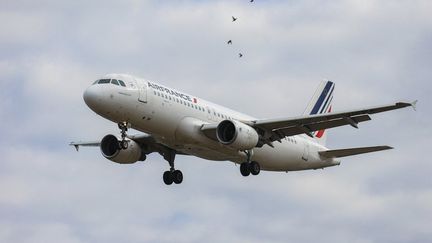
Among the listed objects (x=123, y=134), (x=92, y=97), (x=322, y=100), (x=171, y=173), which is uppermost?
(x=322, y=100)

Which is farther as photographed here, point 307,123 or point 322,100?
point 322,100

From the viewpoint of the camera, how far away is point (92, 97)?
188 ft

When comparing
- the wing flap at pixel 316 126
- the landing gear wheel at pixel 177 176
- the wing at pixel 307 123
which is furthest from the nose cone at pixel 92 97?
the wing flap at pixel 316 126

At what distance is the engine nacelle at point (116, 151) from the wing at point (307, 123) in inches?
276

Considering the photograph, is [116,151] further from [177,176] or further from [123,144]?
[123,144]

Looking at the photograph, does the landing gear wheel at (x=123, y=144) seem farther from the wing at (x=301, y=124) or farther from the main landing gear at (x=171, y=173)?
the main landing gear at (x=171, y=173)

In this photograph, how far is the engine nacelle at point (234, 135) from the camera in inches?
2375

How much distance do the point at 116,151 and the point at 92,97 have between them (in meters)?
7.88

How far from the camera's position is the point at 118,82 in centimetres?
5834

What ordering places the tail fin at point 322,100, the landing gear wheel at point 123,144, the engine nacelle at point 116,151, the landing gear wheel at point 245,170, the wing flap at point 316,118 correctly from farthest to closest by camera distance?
the tail fin at point 322,100, the engine nacelle at point 116,151, the landing gear wheel at point 245,170, the landing gear wheel at point 123,144, the wing flap at point 316,118

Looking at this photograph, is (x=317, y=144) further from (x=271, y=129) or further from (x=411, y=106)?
(x=411, y=106)

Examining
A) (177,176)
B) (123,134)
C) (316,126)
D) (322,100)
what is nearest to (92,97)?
(123,134)

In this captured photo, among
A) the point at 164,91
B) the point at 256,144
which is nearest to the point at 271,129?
the point at 256,144

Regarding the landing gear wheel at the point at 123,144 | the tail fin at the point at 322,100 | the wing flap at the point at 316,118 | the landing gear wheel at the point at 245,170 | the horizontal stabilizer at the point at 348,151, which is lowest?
the landing gear wheel at the point at 123,144
